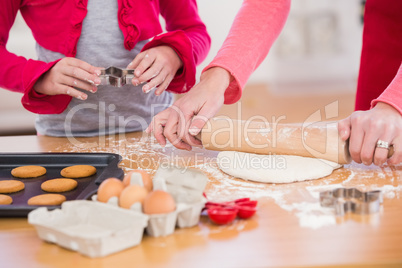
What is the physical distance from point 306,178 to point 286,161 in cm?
8

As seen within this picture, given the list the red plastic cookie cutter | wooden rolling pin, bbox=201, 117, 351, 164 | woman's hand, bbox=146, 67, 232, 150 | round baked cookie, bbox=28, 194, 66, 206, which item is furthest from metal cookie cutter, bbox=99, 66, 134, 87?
the red plastic cookie cutter

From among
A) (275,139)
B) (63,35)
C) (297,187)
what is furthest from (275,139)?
(63,35)

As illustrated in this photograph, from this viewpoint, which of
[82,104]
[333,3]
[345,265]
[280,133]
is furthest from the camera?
[333,3]

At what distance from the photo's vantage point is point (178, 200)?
66cm

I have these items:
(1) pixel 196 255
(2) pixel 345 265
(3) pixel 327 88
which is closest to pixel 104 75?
(1) pixel 196 255

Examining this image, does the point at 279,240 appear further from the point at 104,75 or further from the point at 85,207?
the point at 104,75

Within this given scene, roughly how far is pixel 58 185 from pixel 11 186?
0.09m

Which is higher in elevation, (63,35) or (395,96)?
(63,35)

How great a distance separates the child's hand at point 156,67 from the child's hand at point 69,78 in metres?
0.10

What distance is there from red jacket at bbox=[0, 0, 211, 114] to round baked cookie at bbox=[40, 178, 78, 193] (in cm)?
37

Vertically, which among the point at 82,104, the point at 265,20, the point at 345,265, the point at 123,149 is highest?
the point at 265,20

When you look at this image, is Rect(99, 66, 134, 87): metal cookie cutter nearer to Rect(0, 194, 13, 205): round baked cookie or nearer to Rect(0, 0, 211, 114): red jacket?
Rect(0, 0, 211, 114): red jacket

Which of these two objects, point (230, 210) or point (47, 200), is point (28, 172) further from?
point (230, 210)

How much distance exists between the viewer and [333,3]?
11.8ft
